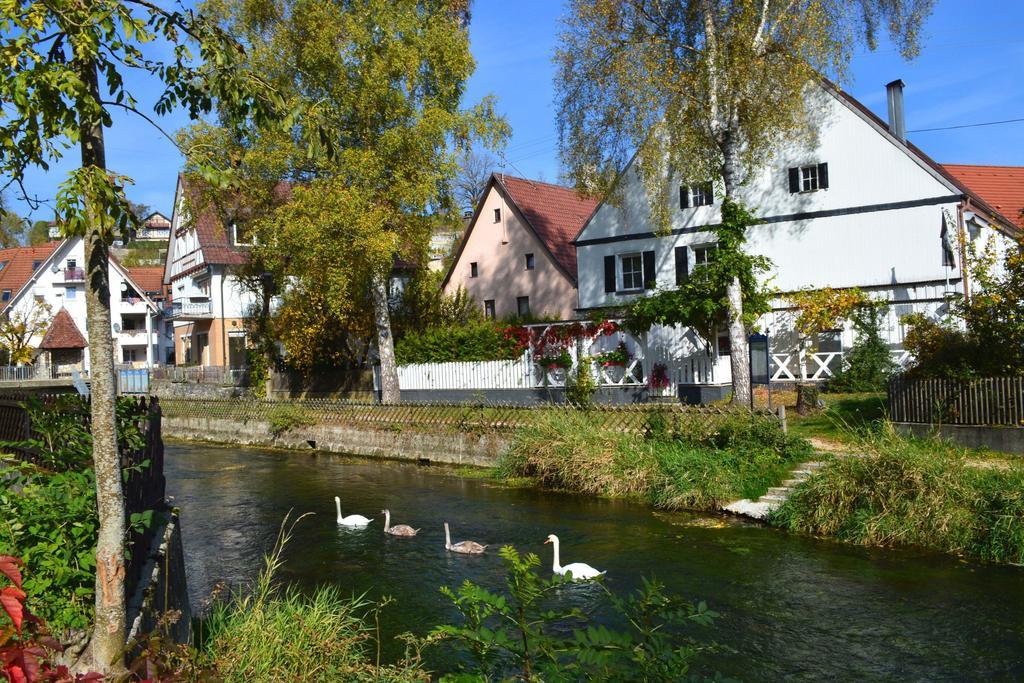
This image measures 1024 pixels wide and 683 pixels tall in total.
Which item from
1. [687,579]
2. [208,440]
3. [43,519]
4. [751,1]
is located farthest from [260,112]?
[208,440]

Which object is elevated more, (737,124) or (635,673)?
(737,124)

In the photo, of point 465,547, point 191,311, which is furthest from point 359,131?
point 191,311

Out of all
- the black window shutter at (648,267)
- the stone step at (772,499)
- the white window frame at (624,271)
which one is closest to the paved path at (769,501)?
the stone step at (772,499)

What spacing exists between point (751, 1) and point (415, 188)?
12.0m

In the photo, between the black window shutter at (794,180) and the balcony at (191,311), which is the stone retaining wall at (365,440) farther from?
the balcony at (191,311)

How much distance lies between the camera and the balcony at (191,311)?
53.5 metres

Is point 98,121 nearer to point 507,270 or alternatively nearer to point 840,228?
point 840,228

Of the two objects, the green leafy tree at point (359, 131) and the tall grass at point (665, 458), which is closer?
the tall grass at point (665, 458)

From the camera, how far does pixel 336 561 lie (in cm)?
1220

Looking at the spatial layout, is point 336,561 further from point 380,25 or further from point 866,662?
point 380,25

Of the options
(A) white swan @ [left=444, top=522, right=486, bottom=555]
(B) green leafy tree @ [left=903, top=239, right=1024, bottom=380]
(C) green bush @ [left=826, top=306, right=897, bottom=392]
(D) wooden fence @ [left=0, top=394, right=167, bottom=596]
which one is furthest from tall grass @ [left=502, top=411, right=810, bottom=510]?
(C) green bush @ [left=826, top=306, right=897, bottom=392]

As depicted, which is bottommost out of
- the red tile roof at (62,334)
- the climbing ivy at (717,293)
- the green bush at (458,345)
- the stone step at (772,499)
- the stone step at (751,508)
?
the stone step at (751,508)

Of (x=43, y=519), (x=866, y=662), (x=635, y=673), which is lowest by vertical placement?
(x=866, y=662)

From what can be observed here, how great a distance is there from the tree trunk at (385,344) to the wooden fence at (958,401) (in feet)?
59.0
